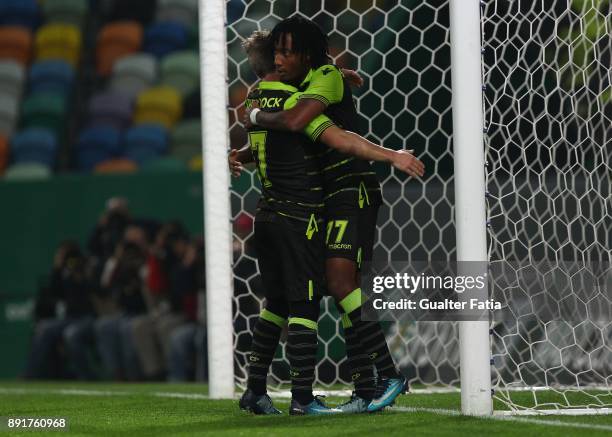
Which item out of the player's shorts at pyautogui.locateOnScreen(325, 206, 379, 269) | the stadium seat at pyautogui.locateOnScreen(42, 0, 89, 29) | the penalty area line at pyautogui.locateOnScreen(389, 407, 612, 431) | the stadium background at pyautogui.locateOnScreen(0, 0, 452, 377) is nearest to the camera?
the penalty area line at pyautogui.locateOnScreen(389, 407, 612, 431)

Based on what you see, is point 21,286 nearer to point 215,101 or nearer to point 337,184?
point 215,101

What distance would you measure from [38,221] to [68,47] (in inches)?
217

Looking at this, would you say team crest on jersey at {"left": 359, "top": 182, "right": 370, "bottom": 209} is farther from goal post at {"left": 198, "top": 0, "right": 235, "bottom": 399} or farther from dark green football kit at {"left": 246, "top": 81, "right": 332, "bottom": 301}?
goal post at {"left": 198, "top": 0, "right": 235, "bottom": 399}

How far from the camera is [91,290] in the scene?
38.1 feet

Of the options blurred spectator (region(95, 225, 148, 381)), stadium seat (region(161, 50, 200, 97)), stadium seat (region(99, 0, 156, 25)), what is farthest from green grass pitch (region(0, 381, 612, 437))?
stadium seat (region(99, 0, 156, 25))

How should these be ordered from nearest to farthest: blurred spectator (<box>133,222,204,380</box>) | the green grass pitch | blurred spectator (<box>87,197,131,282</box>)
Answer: the green grass pitch < blurred spectator (<box>133,222,204,380</box>) < blurred spectator (<box>87,197,131,282</box>)

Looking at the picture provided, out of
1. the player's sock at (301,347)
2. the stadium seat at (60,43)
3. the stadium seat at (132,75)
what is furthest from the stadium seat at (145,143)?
the player's sock at (301,347)

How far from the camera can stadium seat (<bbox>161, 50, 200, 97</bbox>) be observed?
16.0 meters

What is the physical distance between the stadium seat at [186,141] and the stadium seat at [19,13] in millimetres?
4256

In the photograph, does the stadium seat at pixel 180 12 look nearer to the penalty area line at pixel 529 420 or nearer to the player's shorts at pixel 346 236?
the player's shorts at pixel 346 236

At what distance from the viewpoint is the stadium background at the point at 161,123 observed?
7.51 meters

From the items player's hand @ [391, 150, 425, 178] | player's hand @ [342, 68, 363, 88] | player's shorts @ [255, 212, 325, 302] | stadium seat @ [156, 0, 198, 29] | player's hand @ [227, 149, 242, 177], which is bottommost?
player's shorts @ [255, 212, 325, 302]

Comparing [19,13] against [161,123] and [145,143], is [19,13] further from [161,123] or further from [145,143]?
[145,143]

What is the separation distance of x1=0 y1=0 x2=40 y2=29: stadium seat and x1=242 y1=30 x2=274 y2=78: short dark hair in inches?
510
